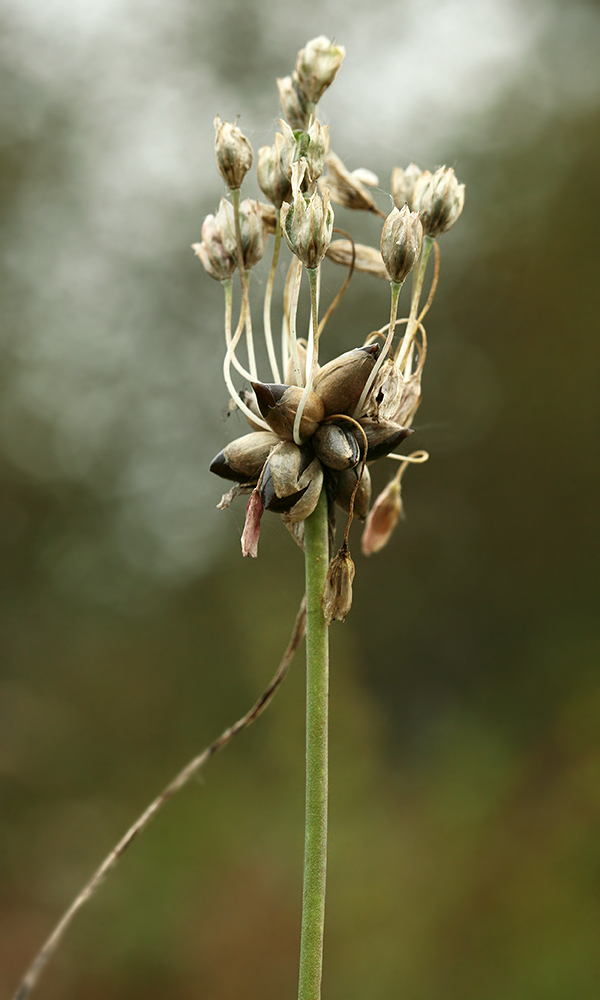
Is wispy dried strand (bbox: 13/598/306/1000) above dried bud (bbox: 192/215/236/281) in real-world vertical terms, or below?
below

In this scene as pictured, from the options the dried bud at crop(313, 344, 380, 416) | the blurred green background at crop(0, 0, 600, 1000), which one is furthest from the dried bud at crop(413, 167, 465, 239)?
the blurred green background at crop(0, 0, 600, 1000)

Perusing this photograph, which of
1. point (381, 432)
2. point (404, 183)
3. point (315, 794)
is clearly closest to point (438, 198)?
point (404, 183)

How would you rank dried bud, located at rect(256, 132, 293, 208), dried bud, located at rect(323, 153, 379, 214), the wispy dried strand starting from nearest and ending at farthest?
the wispy dried strand → dried bud, located at rect(256, 132, 293, 208) → dried bud, located at rect(323, 153, 379, 214)

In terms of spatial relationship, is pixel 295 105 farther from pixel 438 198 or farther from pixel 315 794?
pixel 315 794

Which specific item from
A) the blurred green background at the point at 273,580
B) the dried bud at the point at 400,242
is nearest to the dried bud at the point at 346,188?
the dried bud at the point at 400,242

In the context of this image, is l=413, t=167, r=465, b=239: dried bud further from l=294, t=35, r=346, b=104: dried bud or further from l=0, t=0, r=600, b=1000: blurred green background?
l=0, t=0, r=600, b=1000: blurred green background

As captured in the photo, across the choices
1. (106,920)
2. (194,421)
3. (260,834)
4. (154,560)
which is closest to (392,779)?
(260,834)

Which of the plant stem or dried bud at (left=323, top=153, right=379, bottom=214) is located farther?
dried bud at (left=323, top=153, right=379, bottom=214)

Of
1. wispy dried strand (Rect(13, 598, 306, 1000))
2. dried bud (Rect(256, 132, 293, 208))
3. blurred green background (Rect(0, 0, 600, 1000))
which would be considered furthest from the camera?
blurred green background (Rect(0, 0, 600, 1000))

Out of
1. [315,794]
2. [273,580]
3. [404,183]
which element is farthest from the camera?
[273,580]
